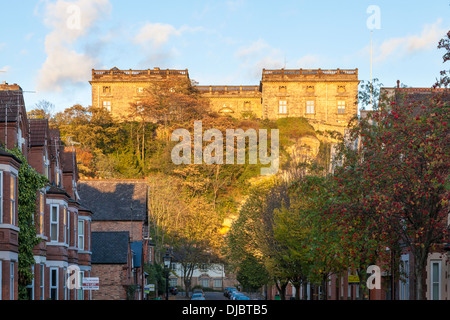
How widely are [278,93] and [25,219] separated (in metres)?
91.8

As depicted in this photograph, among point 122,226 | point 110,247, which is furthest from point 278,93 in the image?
point 110,247

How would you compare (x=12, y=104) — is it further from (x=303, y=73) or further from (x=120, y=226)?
(x=303, y=73)

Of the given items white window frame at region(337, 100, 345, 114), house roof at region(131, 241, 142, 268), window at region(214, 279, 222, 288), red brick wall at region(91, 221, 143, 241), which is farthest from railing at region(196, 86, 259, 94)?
house roof at region(131, 241, 142, 268)

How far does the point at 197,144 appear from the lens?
102 metres

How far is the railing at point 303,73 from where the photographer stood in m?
119

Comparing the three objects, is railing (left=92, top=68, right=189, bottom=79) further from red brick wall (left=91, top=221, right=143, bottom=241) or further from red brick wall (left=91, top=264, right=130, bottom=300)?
red brick wall (left=91, top=264, right=130, bottom=300)

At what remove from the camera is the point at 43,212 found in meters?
34.2

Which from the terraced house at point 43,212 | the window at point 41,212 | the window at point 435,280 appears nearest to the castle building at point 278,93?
the terraced house at point 43,212

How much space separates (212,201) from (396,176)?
77.2 m

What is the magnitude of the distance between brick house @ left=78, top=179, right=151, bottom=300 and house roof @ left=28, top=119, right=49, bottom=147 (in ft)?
53.0

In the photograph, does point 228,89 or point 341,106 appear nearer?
point 341,106

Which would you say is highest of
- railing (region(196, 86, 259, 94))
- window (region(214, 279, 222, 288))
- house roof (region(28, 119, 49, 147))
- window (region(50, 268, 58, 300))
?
railing (region(196, 86, 259, 94))

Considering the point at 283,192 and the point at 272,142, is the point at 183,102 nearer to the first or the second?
the point at 272,142

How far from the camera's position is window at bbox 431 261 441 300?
3400cm
